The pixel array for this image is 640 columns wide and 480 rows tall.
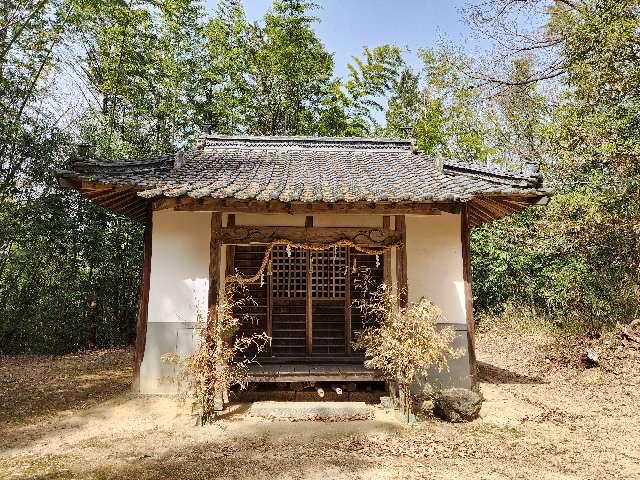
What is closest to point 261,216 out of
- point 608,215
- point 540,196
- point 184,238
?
point 184,238

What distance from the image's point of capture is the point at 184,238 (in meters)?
6.82

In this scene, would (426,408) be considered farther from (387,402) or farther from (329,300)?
(329,300)

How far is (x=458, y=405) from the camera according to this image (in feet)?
18.8

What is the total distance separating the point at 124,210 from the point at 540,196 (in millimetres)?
7108

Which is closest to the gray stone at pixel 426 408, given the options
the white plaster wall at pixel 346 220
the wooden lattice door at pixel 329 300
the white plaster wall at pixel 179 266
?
the wooden lattice door at pixel 329 300

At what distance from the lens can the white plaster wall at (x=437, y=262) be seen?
6895 millimetres

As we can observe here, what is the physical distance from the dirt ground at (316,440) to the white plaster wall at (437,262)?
5.66 feet

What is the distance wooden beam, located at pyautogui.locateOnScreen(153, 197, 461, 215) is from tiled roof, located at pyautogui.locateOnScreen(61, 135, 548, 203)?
0.16m

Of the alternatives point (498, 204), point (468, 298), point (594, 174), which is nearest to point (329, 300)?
point (468, 298)

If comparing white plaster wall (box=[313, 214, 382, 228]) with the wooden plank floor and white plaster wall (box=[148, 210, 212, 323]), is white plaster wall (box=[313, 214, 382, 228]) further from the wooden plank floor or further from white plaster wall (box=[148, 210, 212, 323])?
the wooden plank floor

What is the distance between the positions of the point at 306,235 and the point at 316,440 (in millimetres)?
2780

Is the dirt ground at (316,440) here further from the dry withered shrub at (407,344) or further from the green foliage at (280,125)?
the green foliage at (280,125)

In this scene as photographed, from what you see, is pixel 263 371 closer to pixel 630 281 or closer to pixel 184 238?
pixel 184 238

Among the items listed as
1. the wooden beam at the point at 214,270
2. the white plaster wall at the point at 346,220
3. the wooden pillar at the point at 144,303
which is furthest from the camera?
the white plaster wall at the point at 346,220
